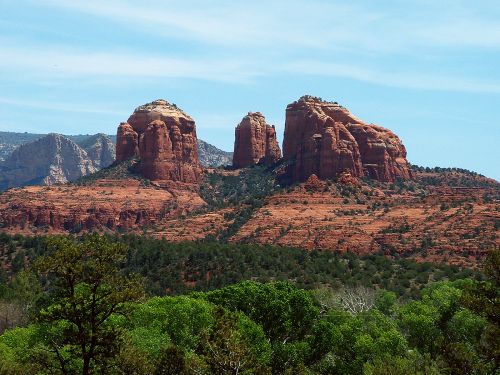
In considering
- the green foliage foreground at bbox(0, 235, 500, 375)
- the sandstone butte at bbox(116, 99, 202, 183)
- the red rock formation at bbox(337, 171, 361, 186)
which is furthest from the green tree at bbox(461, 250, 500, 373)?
the sandstone butte at bbox(116, 99, 202, 183)

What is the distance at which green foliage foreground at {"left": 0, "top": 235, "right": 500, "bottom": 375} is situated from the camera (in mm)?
27672

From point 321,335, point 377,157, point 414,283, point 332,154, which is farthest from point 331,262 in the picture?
point 377,157

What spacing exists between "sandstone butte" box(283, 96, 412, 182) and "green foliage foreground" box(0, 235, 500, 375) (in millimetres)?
87829

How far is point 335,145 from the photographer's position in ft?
531

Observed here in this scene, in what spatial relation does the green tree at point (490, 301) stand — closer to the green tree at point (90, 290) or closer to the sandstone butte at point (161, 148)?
the green tree at point (90, 290)

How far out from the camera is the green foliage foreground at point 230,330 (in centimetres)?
2767

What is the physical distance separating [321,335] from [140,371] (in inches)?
1034

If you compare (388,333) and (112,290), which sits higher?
(112,290)

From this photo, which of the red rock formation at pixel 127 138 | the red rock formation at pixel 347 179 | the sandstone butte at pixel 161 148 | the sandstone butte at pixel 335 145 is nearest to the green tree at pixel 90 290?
the red rock formation at pixel 347 179

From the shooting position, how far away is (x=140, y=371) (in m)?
29.8

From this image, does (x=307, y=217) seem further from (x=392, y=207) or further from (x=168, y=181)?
(x=168, y=181)

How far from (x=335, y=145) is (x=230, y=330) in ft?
435

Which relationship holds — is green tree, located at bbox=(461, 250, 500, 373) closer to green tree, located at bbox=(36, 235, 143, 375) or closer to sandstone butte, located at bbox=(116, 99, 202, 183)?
green tree, located at bbox=(36, 235, 143, 375)

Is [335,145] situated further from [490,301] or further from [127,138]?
[490,301]
